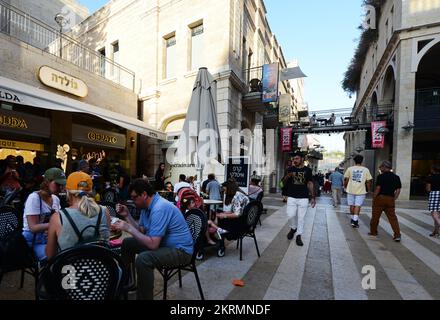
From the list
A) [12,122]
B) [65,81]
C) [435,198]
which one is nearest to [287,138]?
[435,198]

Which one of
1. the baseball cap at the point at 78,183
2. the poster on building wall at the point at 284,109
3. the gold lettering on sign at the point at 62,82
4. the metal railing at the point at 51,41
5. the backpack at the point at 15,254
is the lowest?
the backpack at the point at 15,254

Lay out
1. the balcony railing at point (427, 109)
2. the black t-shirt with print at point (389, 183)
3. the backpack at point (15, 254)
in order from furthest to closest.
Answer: the balcony railing at point (427, 109), the black t-shirt with print at point (389, 183), the backpack at point (15, 254)

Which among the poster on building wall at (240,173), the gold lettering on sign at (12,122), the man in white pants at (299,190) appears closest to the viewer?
the man in white pants at (299,190)

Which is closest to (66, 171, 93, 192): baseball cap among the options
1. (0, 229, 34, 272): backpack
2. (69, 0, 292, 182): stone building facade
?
(0, 229, 34, 272): backpack

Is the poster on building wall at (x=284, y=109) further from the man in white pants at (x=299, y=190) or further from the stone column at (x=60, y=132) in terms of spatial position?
the stone column at (x=60, y=132)

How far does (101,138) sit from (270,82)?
27.6 feet

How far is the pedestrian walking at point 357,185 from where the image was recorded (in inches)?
255

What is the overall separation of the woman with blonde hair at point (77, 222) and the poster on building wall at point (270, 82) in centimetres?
1077

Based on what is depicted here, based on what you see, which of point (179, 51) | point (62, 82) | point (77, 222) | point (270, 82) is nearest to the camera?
point (77, 222)

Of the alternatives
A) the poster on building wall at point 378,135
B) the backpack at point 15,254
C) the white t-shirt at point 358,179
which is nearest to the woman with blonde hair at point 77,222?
the backpack at point 15,254

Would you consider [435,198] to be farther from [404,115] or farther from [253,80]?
[404,115]

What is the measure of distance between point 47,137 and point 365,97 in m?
26.9

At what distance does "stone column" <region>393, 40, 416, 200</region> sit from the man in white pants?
1131cm

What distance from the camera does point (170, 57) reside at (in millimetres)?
12336
